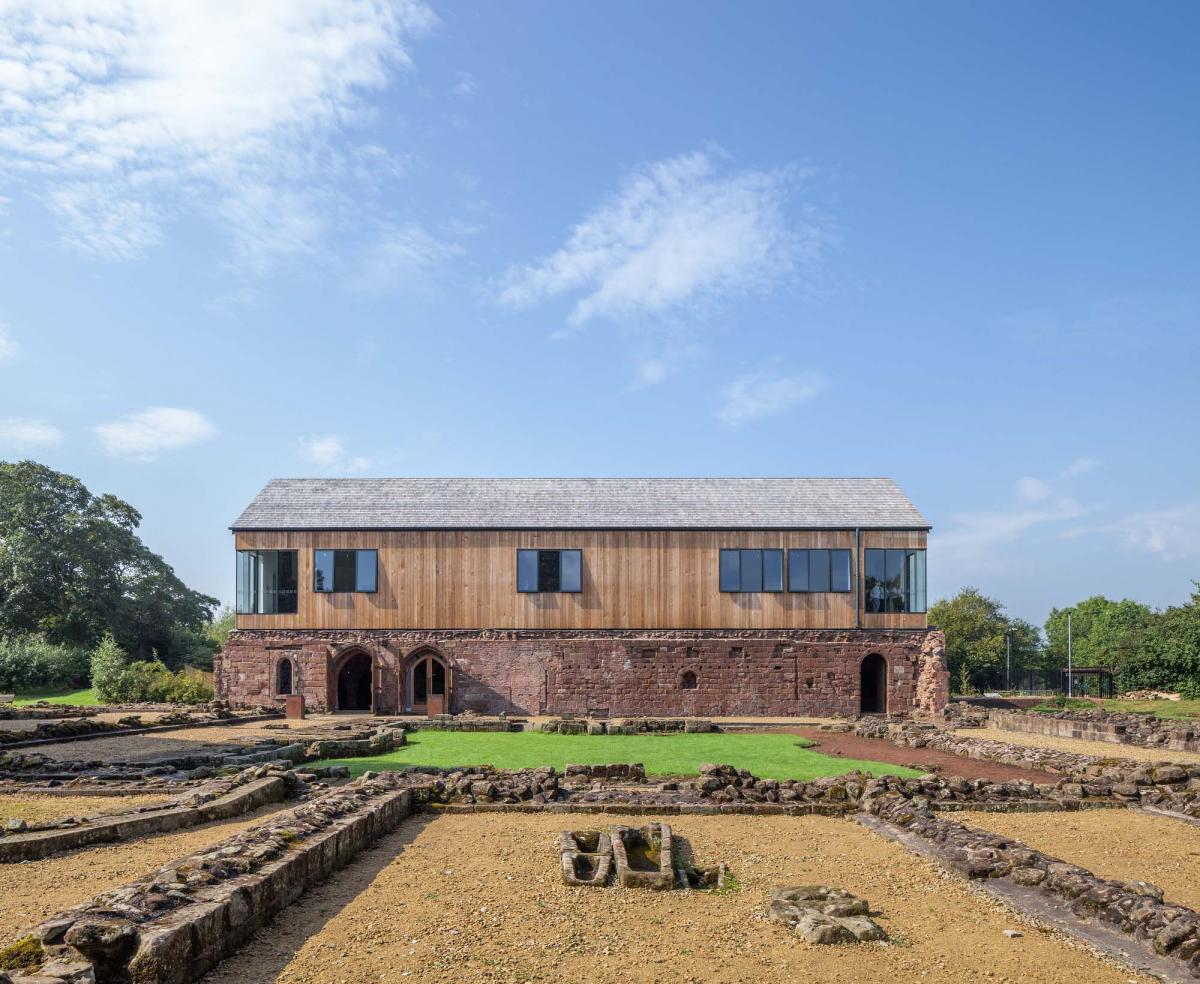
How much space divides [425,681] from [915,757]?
18686mm

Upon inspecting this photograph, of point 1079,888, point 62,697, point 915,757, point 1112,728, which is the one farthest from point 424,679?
point 1079,888

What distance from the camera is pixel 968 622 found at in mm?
60219

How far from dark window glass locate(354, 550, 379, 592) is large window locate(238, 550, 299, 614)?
2.28 meters

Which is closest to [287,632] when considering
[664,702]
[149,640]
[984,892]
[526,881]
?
[664,702]

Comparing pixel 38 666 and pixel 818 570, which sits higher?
pixel 818 570

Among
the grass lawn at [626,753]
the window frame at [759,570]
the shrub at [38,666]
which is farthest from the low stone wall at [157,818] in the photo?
the shrub at [38,666]

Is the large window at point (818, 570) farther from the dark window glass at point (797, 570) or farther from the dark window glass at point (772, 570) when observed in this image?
the dark window glass at point (772, 570)

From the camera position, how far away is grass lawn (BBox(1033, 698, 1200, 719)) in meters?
32.1

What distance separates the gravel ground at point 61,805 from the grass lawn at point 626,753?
15.0 feet

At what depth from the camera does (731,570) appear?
113 ft

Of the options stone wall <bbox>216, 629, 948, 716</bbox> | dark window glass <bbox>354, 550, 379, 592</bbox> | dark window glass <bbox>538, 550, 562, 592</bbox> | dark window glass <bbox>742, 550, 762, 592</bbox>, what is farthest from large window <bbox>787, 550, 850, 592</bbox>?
dark window glass <bbox>354, 550, 379, 592</bbox>

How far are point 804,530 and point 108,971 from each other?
3046 cm

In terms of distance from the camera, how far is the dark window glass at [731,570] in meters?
34.2

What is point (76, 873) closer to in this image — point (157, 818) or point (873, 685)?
point (157, 818)
